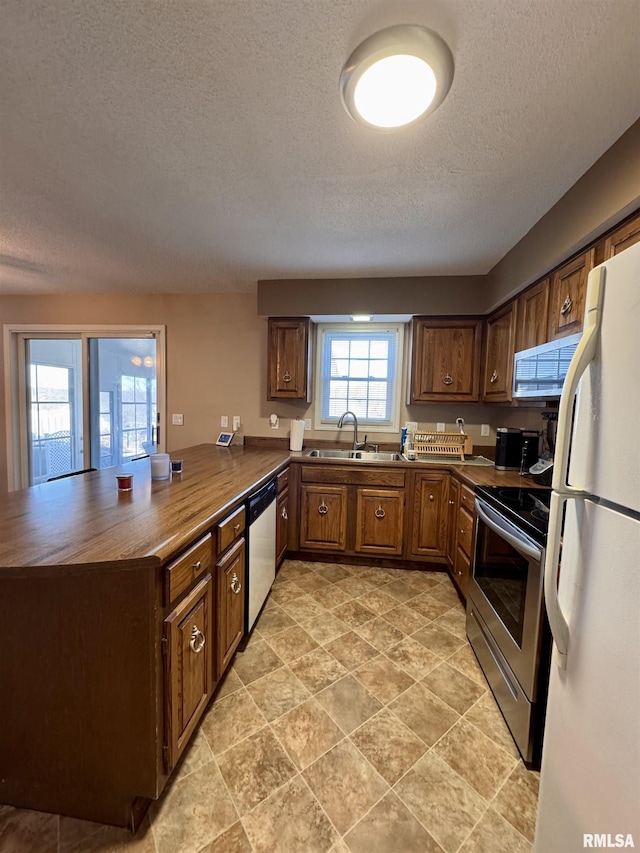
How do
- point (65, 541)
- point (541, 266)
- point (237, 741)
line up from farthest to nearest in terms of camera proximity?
point (541, 266), point (237, 741), point (65, 541)

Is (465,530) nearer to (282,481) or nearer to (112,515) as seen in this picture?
(282,481)

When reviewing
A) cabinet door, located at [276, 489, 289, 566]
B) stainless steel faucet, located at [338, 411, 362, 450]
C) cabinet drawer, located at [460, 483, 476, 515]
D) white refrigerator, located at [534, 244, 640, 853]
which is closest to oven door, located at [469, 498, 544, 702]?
cabinet drawer, located at [460, 483, 476, 515]

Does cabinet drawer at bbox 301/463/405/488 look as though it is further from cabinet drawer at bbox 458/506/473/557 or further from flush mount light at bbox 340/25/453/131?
flush mount light at bbox 340/25/453/131

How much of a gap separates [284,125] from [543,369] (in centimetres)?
179

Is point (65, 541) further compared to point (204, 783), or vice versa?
point (204, 783)

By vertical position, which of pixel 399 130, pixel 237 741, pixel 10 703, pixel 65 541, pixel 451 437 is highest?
pixel 399 130

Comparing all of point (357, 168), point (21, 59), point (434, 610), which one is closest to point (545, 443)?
point (434, 610)

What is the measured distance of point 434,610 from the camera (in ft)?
7.63

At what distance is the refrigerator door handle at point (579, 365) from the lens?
80 centimetres

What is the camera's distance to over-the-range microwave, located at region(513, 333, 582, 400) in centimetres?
176

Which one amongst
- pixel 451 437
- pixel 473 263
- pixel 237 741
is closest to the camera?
pixel 237 741

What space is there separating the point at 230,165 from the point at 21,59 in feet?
2.38

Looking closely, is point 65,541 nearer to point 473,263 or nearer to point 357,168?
point 357,168

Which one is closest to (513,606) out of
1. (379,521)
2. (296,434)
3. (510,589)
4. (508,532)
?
(510,589)
